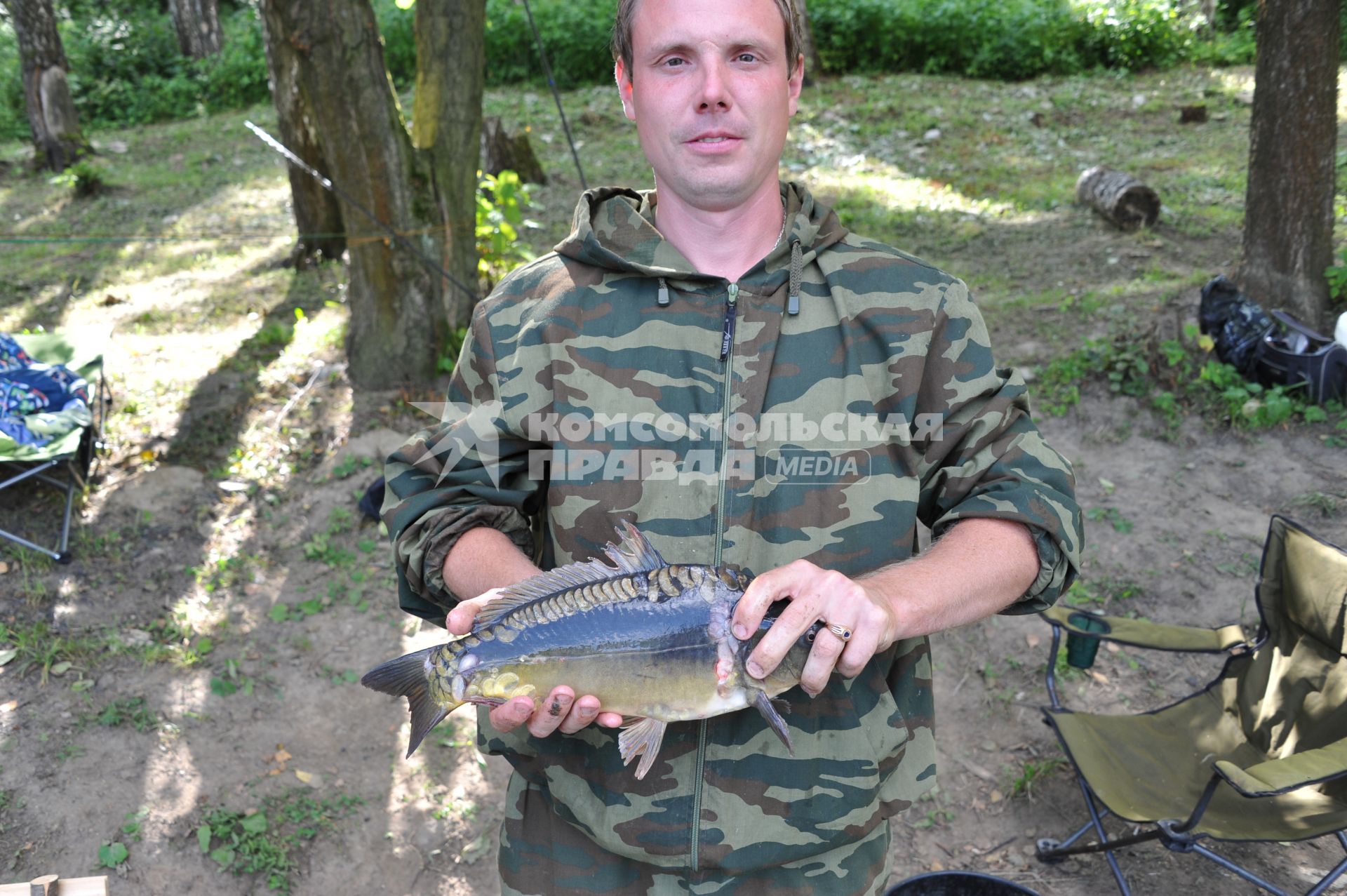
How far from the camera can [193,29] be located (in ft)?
70.6

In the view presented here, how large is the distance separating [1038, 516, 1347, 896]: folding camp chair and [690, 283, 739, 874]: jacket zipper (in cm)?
235

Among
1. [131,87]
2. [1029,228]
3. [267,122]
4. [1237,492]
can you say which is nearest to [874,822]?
[1237,492]

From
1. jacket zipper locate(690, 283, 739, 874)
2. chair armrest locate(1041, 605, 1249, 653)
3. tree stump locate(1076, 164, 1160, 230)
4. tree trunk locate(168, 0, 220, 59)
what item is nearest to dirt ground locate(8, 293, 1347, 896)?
chair armrest locate(1041, 605, 1249, 653)

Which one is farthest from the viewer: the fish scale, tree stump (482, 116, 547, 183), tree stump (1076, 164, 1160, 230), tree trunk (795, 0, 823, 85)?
tree trunk (795, 0, 823, 85)

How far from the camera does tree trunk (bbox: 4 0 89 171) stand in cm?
1302

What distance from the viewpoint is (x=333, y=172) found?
653 cm

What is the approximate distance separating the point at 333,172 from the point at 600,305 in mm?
5132

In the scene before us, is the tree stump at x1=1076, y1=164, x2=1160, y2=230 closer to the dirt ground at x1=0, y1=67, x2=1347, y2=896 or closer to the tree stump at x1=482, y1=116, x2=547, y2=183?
the dirt ground at x1=0, y1=67, x2=1347, y2=896

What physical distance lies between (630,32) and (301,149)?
7.63 m

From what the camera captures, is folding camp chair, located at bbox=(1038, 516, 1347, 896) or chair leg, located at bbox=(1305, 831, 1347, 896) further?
folding camp chair, located at bbox=(1038, 516, 1347, 896)

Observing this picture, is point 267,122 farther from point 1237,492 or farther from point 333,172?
point 1237,492

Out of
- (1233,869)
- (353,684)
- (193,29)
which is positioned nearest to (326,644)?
(353,684)

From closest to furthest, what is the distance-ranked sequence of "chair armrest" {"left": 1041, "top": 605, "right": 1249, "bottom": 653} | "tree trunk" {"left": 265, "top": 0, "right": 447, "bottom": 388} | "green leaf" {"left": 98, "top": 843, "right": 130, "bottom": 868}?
"green leaf" {"left": 98, "top": 843, "right": 130, "bottom": 868}, "chair armrest" {"left": 1041, "top": 605, "right": 1249, "bottom": 653}, "tree trunk" {"left": 265, "top": 0, "right": 447, "bottom": 388}

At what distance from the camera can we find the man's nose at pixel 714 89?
2.00 metres
